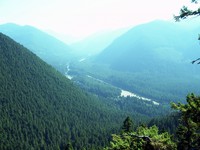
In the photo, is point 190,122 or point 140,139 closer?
point 190,122

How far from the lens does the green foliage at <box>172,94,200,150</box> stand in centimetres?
2216

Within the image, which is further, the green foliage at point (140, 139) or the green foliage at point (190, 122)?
the green foliage at point (140, 139)

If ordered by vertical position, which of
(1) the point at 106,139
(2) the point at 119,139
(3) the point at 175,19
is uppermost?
(3) the point at 175,19

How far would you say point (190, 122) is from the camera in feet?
79.8

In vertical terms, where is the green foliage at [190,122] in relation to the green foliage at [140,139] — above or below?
above

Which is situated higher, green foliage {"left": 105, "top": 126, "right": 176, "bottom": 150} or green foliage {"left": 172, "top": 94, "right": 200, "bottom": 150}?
green foliage {"left": 172, "top": 94, "right": 200, "bottom": 150}

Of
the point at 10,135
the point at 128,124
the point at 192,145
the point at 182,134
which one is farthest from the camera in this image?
the point at 10,135

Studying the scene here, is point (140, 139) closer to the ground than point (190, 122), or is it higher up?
closer to the ground

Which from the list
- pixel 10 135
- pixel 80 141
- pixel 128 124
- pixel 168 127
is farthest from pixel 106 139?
pixel 128 124

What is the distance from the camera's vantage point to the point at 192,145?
23922 mm

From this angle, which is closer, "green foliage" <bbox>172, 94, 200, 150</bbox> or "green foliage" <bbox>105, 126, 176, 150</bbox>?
"green foliage" <bbox>172, 94, 200, 150</bbox>

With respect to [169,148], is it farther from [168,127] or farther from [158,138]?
[168,127]

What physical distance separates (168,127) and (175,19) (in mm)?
171480

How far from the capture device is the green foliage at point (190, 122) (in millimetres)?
22156
